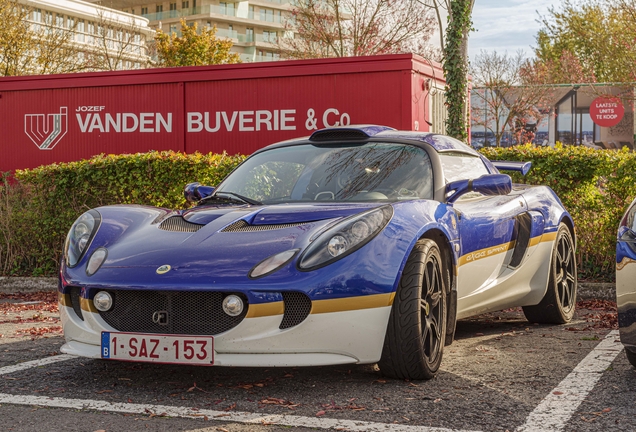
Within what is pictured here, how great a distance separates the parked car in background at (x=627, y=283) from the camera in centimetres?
418

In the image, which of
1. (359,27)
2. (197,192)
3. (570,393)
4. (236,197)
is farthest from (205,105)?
(359,27)

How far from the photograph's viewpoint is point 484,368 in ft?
15.3

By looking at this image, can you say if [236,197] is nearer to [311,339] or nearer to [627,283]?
[311,339]

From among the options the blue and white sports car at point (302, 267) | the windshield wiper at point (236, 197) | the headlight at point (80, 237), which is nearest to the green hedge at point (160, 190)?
the blue and white sports car at point (302, 267)

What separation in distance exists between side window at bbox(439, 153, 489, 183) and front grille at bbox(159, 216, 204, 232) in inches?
65.2

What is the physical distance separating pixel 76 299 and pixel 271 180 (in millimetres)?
1535

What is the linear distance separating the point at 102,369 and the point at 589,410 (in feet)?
8.54

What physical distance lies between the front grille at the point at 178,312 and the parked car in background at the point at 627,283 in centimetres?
192

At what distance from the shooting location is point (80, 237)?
4.61 metres

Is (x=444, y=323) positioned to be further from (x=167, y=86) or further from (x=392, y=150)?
(x=167, y=86)

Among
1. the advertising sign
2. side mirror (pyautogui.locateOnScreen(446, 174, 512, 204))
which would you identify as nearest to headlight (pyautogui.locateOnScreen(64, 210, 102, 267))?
side mirror (pyautogui.locateOnScreen(446, 174, 512, 204))

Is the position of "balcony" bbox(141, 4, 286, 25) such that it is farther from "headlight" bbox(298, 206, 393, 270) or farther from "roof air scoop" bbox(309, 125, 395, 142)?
"headlight" bbox(298, 206, 393, 270)

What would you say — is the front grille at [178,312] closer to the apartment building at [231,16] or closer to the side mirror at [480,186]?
the side mirror at [480,186]

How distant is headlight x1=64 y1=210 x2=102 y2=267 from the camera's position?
4.48 m
